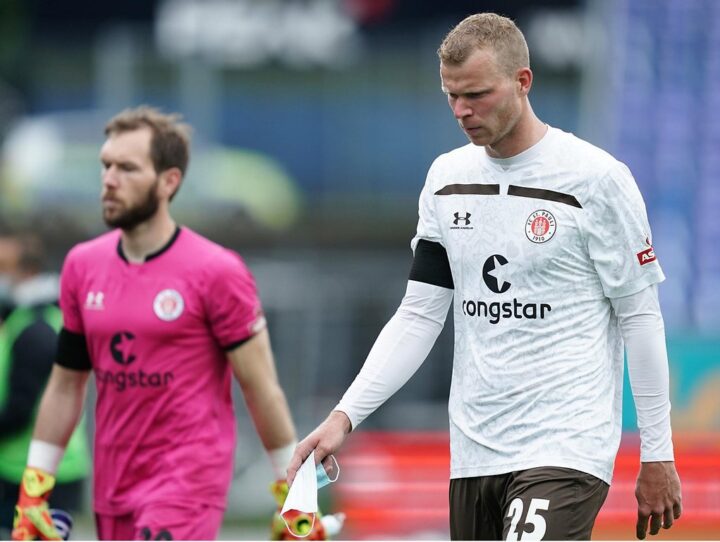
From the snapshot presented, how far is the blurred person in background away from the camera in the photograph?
758cm

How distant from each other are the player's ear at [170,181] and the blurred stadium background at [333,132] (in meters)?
7.43

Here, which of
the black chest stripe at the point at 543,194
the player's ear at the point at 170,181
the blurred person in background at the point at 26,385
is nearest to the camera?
the black chest stripe at the point at 543,194

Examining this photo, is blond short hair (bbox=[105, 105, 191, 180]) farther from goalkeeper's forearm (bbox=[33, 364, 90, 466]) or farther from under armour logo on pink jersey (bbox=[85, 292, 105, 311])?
goalkeeper's forearm (bbox=[33, 364, 90, 466])

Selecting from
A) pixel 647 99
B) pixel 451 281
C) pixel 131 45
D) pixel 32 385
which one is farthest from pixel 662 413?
pixel 131 45

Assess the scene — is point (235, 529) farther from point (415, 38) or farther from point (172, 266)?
point (415, 38)

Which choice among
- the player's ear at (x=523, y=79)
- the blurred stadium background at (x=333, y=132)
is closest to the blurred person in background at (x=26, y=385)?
the player's ear at (x=523, y=79)

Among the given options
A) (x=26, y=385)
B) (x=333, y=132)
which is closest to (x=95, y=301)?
(x=26, y=385)

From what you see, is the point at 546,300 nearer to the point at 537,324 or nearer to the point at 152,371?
the point at 537,324

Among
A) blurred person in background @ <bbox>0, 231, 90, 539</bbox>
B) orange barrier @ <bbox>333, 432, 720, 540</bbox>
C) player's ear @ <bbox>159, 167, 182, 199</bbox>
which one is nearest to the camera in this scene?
player's ear @ <bbox>159, 167, 182, 199</bbox>

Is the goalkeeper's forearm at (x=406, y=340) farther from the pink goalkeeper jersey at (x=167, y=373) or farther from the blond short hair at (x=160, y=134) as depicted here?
the blond short hair at (x=160, y=134)

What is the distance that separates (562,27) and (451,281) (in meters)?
16.3

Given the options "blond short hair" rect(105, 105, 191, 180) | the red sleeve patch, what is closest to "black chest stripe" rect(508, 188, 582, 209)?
the red sleeve patch

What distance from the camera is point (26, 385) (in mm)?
7609

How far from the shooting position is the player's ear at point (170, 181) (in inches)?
258
